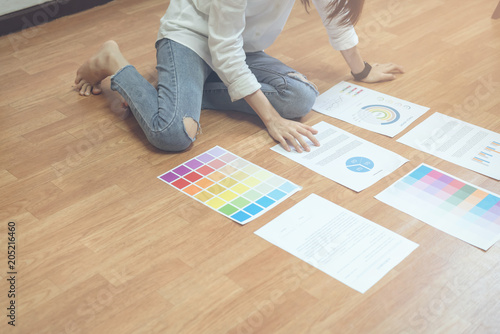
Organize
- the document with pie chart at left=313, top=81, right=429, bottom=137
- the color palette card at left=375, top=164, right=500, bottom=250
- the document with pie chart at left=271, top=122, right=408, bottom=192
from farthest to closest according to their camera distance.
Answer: the document with pie chart at left=313, top=81, right=429, bottom=137
the document with pie chart at left=271, top=122, right=408, bottom=192
the color palette card at left=375, top=164, right=500, bottom=250

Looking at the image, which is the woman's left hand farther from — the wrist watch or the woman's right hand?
the woman's right hand

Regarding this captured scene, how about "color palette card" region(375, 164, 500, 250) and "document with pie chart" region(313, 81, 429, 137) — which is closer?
"color palette card" region(375, 164, 500, 250)

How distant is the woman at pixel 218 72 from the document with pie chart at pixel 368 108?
0.33 ft

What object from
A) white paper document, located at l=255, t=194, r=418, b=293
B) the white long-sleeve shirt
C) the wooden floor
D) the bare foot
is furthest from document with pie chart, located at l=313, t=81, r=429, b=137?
the bare foot

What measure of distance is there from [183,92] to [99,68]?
32 centimetres

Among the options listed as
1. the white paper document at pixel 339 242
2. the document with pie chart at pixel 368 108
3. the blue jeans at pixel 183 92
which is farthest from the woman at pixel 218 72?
the white paper document at pixel 339 242

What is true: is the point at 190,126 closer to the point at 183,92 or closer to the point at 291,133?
the point at 183,92

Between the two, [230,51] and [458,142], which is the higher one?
[230,51]

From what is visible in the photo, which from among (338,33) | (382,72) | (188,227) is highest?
(338,33)

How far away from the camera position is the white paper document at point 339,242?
121cm

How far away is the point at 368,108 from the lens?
68.9 inches

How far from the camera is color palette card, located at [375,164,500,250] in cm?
131

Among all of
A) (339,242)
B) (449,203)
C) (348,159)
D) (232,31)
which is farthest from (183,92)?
(449,203)

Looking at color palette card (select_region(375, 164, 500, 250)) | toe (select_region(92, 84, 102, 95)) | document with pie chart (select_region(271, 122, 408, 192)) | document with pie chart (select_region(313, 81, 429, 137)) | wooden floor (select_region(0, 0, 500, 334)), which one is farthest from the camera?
toe (select_region(92, 84, 102, 95))
